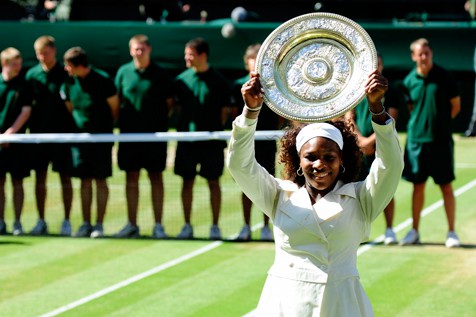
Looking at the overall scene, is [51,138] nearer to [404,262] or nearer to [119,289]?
[119,289]

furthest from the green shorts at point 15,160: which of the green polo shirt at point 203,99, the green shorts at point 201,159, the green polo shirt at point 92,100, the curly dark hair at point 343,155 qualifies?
the curly dark hair at point 343,155

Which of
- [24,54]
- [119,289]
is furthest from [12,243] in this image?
[24,54]

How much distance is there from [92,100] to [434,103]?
150 inches

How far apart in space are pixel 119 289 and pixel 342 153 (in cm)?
470

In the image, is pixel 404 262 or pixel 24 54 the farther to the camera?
pixel 24 54

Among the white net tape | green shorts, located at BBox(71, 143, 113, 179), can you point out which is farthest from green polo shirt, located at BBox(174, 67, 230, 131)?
green shorts, located at BBox(71, 143, 113, 179)

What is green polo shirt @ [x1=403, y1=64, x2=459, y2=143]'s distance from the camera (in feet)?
39.3

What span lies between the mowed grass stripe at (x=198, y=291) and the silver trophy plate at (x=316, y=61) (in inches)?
138

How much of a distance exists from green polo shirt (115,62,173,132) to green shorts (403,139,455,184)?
2860 mm

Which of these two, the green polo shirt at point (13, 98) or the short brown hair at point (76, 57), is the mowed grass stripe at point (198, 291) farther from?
the green polo shirt at point (13, 98)

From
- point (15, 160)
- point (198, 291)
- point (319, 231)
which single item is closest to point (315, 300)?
point (319, 231)

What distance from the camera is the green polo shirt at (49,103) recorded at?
42.8 feet

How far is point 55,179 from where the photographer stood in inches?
658

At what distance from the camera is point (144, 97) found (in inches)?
496
